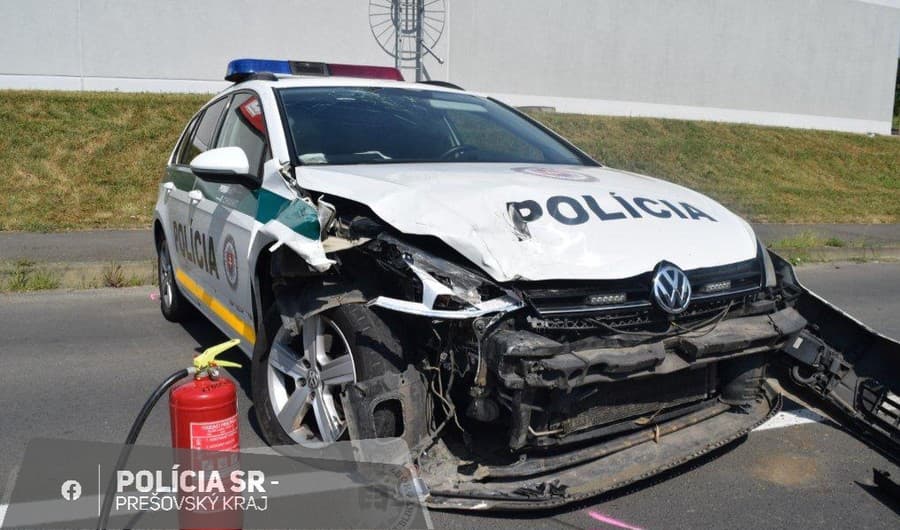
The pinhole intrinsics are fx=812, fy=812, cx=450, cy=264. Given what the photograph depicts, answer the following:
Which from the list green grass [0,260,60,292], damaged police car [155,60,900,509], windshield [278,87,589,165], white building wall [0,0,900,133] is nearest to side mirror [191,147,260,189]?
damaged police car [155,60,900,509]

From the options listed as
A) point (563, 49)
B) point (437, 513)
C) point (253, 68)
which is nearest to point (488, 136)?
point (253, 68)

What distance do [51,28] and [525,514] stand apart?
1831 centimetres

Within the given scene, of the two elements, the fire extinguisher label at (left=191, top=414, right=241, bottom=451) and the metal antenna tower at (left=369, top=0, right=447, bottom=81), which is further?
the metal antenna tower at (left=369, top=0, right=447, bottom=81)

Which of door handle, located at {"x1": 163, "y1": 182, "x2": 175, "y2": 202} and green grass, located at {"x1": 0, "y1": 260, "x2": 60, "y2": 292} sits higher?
door handle, located at {"x1": 163, "y1": 182, "x2": 175, "y2": 202}

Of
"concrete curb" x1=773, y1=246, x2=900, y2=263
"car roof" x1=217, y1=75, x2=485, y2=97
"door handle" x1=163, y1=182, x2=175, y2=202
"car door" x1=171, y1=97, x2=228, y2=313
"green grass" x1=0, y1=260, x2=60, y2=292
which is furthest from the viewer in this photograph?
"concrete curb" x1=773, y1=246, x2=900, y2=263

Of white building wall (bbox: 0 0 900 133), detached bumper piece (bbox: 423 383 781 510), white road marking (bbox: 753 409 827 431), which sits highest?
white building wall (bbox: 0 0 900 133)

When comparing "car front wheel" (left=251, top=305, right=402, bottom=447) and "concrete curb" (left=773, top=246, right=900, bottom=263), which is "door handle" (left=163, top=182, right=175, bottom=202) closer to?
"car front wheel" (left=251, top=305, right=402, bottom=447)

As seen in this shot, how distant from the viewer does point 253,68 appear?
16.9 feet

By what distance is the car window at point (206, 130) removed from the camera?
17.6 feet

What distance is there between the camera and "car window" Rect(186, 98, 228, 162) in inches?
211

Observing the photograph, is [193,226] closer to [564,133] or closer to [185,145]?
[185,145]

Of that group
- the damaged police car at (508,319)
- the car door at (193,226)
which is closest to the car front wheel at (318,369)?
the damaged police car at (508,319)

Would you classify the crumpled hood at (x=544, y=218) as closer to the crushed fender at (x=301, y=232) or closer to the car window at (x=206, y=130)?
the crushed fender at (x=301, y=232)

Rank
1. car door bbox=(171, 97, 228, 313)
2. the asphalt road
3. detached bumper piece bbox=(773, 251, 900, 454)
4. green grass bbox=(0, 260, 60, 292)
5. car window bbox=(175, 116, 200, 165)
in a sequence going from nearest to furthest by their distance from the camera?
the asphalt road → detached bumper piece bbox=(773, 251, 900, 454) → car door bbox=(171, 97, 228, 313) → car window bbox=(175, 116, 200, 165) → green grass bbox=(0, 260, 60, 292)
